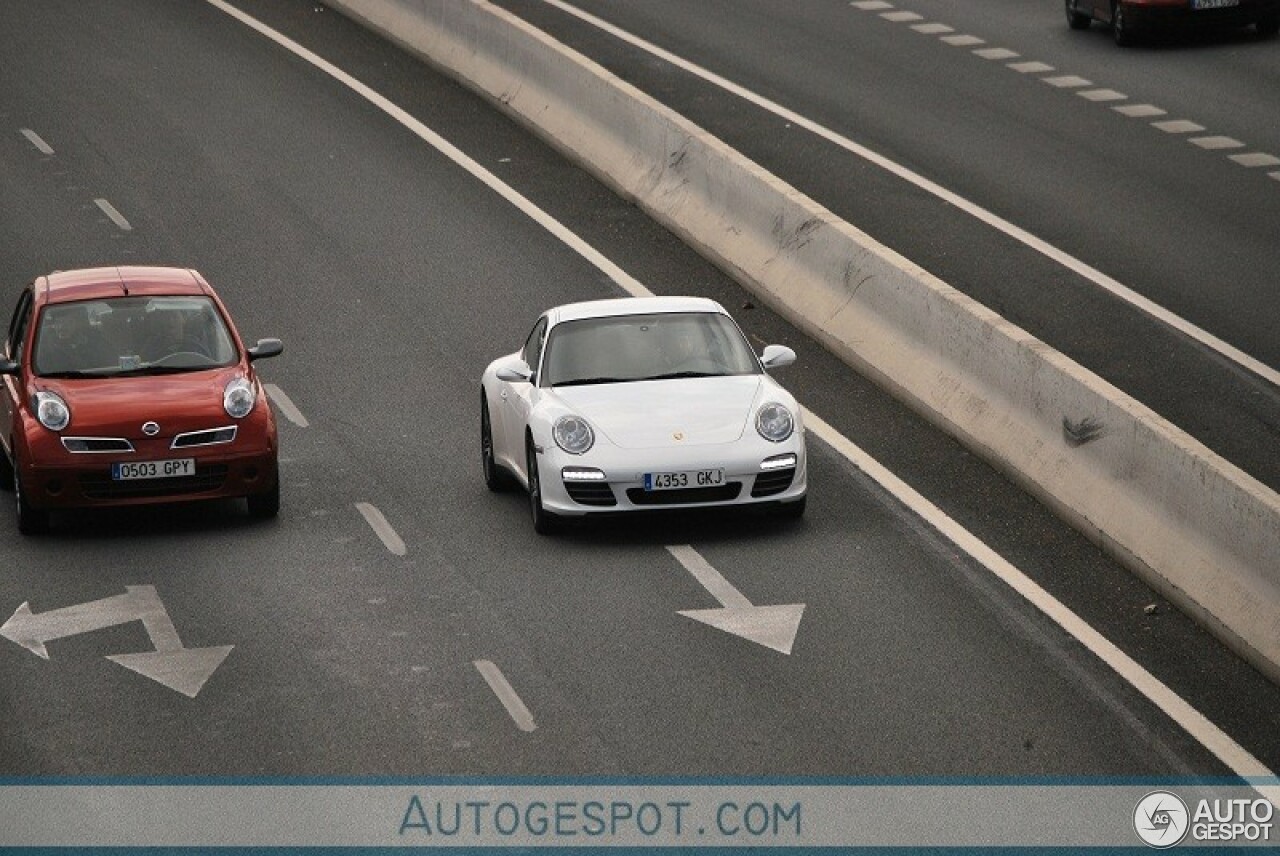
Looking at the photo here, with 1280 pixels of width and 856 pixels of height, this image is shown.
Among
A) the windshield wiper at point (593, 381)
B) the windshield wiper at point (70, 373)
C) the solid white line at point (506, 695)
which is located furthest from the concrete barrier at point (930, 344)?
the windshield wiper at point (70, 373)

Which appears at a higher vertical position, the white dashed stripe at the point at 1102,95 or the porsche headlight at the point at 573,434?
the porsche headlight at the point at 573,434

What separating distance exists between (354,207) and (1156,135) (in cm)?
929

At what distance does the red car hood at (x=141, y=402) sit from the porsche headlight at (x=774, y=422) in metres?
3.50

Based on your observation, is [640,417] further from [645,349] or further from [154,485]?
[154,485]

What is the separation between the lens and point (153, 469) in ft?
52.3

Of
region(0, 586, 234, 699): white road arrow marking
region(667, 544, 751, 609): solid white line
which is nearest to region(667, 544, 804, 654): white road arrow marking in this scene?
region(667, 544, 751, 609): solid white line

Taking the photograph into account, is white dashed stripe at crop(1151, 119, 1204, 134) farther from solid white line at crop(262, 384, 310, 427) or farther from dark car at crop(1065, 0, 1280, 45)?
solid white line at crop(262, 384, 310, 427)

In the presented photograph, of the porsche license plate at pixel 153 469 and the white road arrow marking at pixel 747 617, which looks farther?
the porsche license plate at pixel 153 469

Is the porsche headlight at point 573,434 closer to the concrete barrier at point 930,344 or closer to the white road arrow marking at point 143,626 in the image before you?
the white road arrow marking at point 143,626

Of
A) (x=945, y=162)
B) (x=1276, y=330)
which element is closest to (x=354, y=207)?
(x=945, y=162)

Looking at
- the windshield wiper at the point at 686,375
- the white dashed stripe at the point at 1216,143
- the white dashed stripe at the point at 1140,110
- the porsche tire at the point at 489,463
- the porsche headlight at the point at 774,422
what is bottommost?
the white dashed stripe at the point at 1140,110

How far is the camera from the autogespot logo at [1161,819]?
33.1 feet

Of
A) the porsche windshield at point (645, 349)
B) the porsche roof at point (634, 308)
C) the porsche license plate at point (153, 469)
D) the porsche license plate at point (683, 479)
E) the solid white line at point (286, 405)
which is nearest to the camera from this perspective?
the porsche license plate at point (683, 479)

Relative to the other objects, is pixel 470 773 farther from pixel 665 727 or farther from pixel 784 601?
pixel 784 601
